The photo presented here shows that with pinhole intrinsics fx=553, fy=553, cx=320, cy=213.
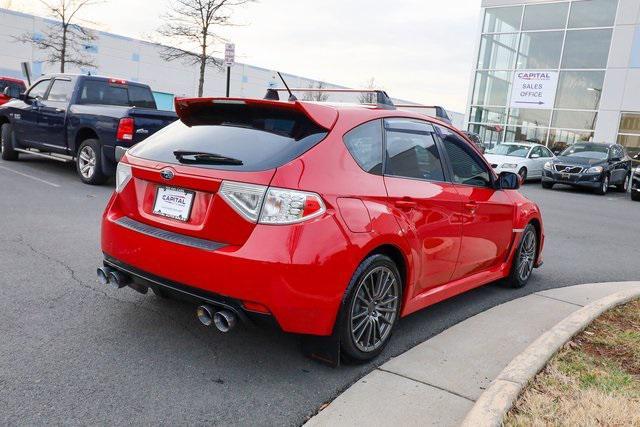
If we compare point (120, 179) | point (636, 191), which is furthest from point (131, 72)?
point (120, 179)

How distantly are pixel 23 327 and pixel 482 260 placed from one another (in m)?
3.61

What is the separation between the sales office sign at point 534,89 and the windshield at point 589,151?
37.0 ft

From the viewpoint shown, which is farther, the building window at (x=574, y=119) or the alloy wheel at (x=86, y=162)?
the building window at (x=574, y=119)

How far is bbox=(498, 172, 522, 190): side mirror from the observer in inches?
198

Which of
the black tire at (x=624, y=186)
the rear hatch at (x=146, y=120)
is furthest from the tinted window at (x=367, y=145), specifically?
the black tire at (x=624, y=186)

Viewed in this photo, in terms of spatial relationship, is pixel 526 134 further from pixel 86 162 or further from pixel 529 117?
pixel 86 162

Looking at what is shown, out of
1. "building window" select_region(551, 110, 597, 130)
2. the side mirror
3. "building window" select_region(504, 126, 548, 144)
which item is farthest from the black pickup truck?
"building window" select_region(551, 110, 597, 130)

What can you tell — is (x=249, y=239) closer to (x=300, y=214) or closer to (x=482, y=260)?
(x=300, y=214)

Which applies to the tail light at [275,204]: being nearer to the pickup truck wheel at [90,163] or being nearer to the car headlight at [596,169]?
the pickup truck wheel at [90,163]

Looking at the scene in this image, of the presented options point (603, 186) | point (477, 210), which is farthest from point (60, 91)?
point (603, 186)

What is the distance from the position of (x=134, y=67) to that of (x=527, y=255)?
45.0m

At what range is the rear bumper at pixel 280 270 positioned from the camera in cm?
299

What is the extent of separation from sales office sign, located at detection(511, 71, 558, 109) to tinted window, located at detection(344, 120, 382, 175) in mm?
29325

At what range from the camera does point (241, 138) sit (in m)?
3.40
